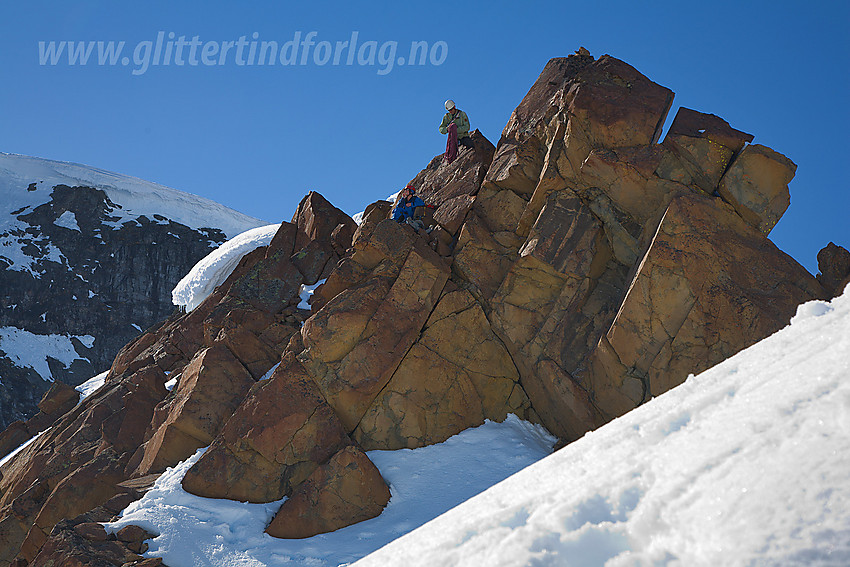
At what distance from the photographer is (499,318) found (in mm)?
13133

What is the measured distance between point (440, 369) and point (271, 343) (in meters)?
3.97

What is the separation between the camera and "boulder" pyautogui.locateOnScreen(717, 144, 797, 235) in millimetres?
11523

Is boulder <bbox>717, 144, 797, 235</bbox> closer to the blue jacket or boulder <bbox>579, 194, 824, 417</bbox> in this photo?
boulder <bbox>579, 194, 824, 417</bbox>

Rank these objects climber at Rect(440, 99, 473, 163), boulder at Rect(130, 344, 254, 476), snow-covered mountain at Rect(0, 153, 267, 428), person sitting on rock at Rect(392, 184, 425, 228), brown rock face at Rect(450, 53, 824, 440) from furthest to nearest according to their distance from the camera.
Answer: snow-covered mountain at Rect(0, 153, 267, 428) < climber at Rect(440, 99, 473, 163) < person sitting on rock at Rect(392, 184, 425, 228) < boulder at Rect(130, 344, 254, 476) < brown rock face at Rect(450, 53, 824, 440)

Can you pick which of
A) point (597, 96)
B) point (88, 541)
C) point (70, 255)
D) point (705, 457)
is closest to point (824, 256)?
point (597, 96)

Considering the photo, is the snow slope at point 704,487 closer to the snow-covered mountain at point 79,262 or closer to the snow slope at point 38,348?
the snow-covered mountain at point 79,262

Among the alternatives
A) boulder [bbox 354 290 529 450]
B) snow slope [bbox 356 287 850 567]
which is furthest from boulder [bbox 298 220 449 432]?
snow slope [bbox 356 287 850 567]

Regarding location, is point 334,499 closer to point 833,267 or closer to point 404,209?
point 404,209

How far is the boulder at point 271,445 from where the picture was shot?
454 inches

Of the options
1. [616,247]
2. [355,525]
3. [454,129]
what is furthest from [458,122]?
[355,525]

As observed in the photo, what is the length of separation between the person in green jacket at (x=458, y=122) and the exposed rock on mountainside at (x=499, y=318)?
1953mm

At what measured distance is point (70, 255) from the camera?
49.6 metres

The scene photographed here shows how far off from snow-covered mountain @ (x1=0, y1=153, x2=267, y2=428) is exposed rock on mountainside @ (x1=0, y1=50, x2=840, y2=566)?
31.5 metres

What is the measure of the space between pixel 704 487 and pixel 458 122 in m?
15.0
